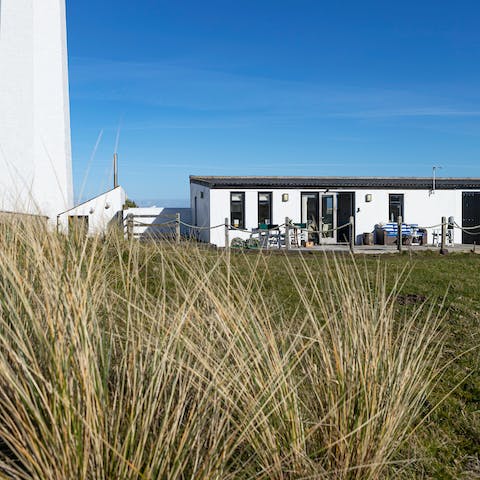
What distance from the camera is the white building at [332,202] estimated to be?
18.5 meters

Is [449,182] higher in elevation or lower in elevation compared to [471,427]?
higher

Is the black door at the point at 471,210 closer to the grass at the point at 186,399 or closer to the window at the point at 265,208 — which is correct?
the window at the point at 265,208

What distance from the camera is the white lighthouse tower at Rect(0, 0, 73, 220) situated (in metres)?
9.25

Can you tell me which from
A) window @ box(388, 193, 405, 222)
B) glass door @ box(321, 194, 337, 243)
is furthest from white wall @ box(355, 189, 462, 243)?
glass door @ box(321, 194, 337, 243)

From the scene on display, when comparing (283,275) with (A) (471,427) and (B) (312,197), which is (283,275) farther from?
(B) (312,197)

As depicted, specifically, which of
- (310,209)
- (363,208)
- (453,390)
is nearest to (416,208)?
(363,208)

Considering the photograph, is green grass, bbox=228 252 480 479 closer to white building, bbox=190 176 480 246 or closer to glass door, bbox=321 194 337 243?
white building, bbox=190 176 480 246

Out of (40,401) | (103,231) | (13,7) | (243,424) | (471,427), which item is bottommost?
(471,427)

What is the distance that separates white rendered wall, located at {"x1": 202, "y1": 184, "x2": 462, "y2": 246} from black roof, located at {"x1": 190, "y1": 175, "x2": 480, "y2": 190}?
0.17m

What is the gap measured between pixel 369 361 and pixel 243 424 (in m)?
0.68

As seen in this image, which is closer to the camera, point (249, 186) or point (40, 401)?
point (40, 401)

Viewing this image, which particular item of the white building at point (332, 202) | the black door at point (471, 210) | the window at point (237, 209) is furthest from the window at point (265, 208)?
the black door at point (471, 210)

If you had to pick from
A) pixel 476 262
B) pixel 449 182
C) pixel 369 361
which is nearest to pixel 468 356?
pixel 369 361

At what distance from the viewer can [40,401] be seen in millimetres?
1922
